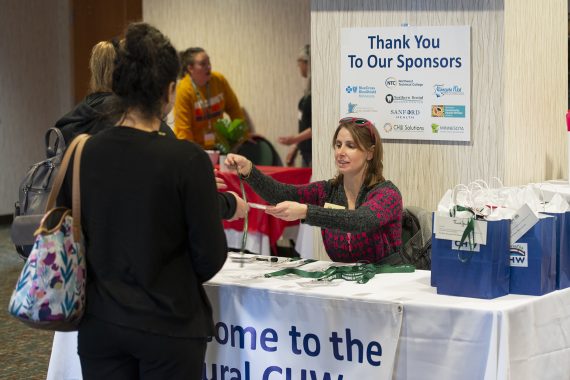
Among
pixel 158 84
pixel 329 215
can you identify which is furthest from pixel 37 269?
pixel 329 215

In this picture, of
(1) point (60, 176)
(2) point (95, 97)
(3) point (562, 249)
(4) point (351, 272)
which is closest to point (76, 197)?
(1) point (60, 176)

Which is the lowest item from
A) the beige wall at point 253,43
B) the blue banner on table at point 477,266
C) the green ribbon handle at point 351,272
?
the green ribbon handle at point 351,272

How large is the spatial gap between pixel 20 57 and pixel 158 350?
822 cm

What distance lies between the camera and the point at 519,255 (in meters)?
2.87

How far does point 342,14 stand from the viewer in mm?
3994

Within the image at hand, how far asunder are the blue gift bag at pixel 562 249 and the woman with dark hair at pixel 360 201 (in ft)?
2.09

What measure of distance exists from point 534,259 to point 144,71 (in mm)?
1315

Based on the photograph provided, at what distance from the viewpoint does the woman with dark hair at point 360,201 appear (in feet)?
10.9

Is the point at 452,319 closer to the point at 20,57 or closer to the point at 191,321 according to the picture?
the point at 191,321

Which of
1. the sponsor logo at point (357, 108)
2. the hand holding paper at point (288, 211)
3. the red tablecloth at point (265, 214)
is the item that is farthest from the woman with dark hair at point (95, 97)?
the red tablecloth at point (265, 214)

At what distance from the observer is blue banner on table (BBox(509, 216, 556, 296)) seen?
2836 mm

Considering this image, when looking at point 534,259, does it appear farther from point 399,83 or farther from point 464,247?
point 399,83

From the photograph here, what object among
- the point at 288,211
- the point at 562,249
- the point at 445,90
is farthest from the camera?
the point at 445,90

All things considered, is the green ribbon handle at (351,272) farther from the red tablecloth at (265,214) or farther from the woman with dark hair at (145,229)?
the red tablecloth at (265,214)
